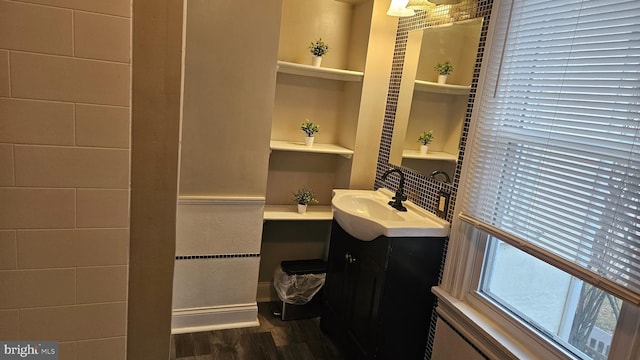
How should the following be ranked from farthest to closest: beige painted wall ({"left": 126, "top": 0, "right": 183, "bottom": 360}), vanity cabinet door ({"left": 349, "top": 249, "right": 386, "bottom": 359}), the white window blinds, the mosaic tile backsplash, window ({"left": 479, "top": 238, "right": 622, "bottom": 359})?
vanity cabinet door ({"left": 349, "top": 249, "right": 386, "bottom": 359}), the mosaic tile backsplash, window ({"left": 479, "top": 238, "right": 622, "bottom": 359}), the white window blinds, beige painted wall ({"left": 126, "top": 0, "right": 183, "bottom": 360})

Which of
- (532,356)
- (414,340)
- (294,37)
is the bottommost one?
(414,340)

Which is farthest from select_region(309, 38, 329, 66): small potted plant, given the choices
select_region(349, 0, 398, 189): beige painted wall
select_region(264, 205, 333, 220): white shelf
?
select_region(264, 205, 333, 220): white shelf

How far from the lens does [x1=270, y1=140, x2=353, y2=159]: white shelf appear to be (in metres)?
2.62

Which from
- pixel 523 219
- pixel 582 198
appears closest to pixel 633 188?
pixel 582 198

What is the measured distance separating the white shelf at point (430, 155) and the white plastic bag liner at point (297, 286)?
104 centimetres

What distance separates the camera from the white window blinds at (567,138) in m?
1.25

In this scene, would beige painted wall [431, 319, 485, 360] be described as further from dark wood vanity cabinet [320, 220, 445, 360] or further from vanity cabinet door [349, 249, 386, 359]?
vanity cabinet door [349, 249, 386, 359]

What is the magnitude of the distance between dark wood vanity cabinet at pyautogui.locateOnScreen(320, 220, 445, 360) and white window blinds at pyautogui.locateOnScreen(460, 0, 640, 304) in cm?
40

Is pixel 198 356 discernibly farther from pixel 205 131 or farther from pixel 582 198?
pixel 582 198

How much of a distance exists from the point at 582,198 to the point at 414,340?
3.82ft

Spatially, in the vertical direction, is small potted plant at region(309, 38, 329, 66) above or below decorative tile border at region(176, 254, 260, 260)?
above

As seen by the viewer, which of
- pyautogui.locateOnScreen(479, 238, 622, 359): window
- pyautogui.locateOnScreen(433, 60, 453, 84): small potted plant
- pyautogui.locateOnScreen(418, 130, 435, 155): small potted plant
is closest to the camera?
pyautogui.locateOnScreen(479, 238, 622, 359): window

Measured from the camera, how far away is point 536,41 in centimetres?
156


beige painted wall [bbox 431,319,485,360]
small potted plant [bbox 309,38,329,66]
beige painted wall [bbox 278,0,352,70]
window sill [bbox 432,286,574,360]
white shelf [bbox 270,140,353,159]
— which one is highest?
beige painted wall [bbox 278,0,352,70]
